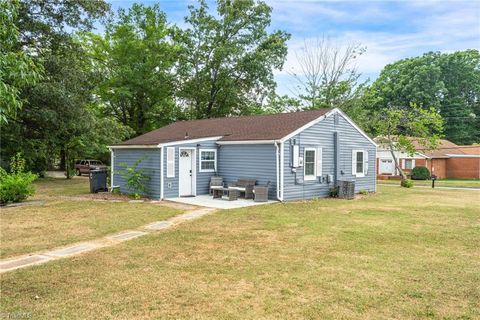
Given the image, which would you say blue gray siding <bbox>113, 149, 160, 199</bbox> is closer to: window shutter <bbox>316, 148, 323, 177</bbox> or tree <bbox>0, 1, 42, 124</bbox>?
window shutter <bbox>316, 148, 323, 177</bbox>

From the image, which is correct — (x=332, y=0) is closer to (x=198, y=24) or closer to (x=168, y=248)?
(x=168, y=248)

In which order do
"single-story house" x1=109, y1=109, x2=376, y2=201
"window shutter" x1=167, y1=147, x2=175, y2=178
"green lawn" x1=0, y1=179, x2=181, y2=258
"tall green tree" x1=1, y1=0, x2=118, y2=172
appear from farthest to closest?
"tall green tree" x1=1, y1=0, x2=118, y2=172, "window shutter" x1=167, y1=147, x2=175, y2=178, "single-story house" x1=109, y1=109, x2=376, y2=201, "green lawn" x1=0, y1=179, x2=181, y2=258

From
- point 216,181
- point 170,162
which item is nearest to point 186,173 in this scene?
point 170,162

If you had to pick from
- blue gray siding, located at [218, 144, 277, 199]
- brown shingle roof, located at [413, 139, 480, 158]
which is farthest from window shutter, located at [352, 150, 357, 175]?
brown shingle roof, located at [413, 139, 480, 158]

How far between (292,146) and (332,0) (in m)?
5.37

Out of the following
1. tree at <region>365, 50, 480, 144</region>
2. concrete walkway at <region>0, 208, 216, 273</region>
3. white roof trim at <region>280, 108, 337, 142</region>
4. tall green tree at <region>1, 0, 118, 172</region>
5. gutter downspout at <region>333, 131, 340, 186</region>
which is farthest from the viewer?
tree at <region>365, 50, 480, 144</region>

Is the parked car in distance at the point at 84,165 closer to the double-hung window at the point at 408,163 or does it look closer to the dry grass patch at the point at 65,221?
the dry grass patch at the point at 65,221

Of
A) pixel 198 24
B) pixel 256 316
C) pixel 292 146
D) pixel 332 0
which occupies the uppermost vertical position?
pixel 198 24

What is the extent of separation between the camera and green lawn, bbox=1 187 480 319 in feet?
14.1

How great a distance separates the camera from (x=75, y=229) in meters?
8.75

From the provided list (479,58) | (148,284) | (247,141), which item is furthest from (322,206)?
→ (479,58)

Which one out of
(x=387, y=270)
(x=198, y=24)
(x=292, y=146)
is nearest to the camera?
(x=387, y=270)

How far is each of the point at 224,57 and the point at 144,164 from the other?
727 inches

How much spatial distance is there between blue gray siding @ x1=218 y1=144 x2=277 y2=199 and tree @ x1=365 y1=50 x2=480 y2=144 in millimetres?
39110
